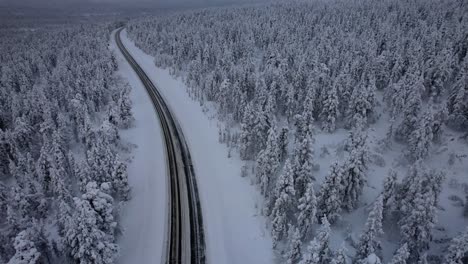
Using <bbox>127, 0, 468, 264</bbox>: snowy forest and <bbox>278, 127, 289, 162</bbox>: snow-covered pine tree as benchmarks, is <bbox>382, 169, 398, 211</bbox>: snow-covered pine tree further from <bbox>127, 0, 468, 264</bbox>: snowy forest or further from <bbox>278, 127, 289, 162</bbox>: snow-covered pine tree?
<bbox>278, 127, 289, 162</bbox>: snow-covered pine tree

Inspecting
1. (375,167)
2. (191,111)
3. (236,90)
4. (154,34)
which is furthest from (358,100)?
(154,34)

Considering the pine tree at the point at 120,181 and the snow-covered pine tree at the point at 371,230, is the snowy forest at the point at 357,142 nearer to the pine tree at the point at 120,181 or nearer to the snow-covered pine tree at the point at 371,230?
the snow-covered pine tree at the point at 371,230

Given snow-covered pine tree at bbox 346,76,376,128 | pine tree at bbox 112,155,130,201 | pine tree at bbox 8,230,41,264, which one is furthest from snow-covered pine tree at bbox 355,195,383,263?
pine tree at bbox 112,155,130,201

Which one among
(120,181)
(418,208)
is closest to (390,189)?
(418,208)

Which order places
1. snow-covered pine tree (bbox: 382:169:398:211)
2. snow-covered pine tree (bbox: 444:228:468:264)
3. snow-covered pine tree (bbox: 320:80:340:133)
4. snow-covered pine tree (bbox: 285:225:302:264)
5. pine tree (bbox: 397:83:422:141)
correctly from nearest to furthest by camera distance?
snow-covered pine tree (bbox: 444:228:468:264) → snow-covered pine tree (bbox: 285:225:302:264) → snow-covered pine tree (bbox: 382:169:398:211) → pine tree (bbox: 397:83:422:141) → snow-covered pine tree (bbox: 320:80:340:133)

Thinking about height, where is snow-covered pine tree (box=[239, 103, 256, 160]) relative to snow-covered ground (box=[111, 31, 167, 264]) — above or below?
above

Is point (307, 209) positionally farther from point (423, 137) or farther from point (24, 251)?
point (24, 251)
